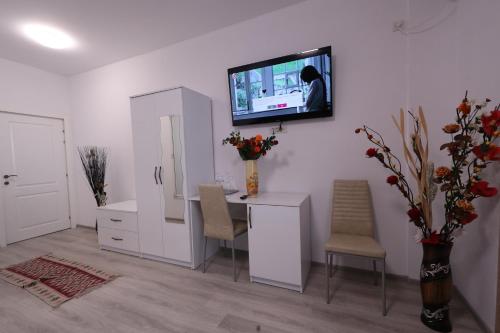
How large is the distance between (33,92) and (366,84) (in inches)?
198

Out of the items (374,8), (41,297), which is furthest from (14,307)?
(374,8)

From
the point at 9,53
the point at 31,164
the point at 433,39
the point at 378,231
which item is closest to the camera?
the point at 433,39

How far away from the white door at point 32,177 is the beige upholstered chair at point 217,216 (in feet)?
11.2

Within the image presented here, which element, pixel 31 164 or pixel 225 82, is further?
pixel 31 164

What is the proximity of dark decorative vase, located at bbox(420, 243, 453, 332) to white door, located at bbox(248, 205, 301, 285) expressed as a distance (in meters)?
0.92

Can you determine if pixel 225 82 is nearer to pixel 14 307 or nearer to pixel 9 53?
pixel 14 307

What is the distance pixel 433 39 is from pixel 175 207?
2.95 meters

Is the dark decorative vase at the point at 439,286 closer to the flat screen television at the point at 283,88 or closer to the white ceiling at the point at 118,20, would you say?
the flat screen television at the point at 283,88

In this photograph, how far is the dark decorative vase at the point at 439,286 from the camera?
5.08 feet

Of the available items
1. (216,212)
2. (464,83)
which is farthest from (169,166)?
(464,83)

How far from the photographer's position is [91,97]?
4.04 meters

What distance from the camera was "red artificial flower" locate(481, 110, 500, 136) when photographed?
1266 millimetres

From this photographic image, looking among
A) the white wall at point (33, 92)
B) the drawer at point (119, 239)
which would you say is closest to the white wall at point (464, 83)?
the drawer at point (119, 239)

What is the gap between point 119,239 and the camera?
9.91 ft
